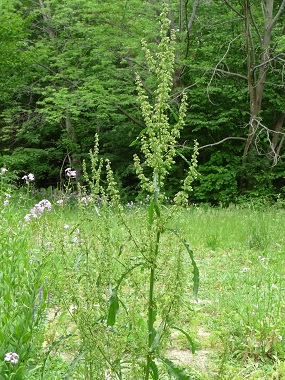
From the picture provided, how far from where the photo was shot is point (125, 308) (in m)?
1.86

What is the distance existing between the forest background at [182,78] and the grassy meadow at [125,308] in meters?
8.39

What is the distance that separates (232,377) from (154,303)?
118cm

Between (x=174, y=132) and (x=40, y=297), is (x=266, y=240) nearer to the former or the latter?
(x=40, y=297)

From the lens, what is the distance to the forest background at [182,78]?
13.3 metres

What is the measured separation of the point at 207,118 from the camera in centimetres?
1547

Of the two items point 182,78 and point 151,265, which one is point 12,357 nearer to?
point 151,265

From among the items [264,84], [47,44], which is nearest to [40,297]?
[264,84]

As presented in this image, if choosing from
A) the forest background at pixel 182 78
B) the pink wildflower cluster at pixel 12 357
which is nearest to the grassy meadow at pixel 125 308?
the pink wildflower cluster at pixel 12 357

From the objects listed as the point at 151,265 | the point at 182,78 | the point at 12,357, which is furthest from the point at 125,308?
the point at 182,78

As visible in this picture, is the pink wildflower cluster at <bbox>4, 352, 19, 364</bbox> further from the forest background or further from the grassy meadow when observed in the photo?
the forest background

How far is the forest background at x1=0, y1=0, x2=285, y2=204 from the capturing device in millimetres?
13328

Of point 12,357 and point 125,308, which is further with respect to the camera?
point 12,357

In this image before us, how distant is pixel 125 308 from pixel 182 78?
14.9 m

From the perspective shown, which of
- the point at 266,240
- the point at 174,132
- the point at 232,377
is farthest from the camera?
the point at 266,240
